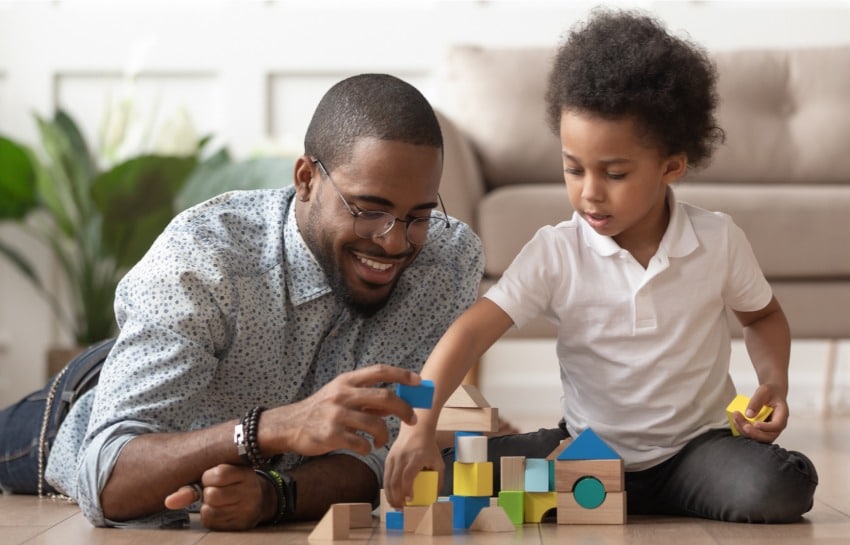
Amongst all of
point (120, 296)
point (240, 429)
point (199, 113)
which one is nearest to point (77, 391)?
point (120, 296)

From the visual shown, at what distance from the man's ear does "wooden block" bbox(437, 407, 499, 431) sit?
381 millimetres

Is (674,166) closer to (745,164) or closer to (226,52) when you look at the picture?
(745,164)

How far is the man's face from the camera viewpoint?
62.2 inches

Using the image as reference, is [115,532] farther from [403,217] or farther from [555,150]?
[555,150]

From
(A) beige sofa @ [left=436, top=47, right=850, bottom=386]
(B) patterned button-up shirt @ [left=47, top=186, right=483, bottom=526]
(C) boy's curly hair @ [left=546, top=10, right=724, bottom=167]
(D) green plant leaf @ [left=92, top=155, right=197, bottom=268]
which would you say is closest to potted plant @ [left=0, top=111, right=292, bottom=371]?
(D) green plant leaf @ [left=92, top=155, right=197, bottom=268]

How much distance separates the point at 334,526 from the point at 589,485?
14.2 inches

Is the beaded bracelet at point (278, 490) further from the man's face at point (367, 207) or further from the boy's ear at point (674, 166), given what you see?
the boy's ear at point (674, 166)

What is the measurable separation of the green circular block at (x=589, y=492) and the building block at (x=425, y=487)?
22 cm

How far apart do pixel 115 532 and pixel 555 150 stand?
214 centimetres

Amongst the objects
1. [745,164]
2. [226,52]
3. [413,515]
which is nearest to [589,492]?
[413,515]

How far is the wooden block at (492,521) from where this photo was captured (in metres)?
1.51

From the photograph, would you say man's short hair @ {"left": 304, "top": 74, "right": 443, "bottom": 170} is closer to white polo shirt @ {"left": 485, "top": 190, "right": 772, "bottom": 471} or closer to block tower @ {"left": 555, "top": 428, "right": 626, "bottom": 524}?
white polo shirt @ {"left": 485, "top": 190, "right": 772, "bottom": 471}

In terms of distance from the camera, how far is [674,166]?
5.68 ft

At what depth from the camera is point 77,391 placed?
188cm
